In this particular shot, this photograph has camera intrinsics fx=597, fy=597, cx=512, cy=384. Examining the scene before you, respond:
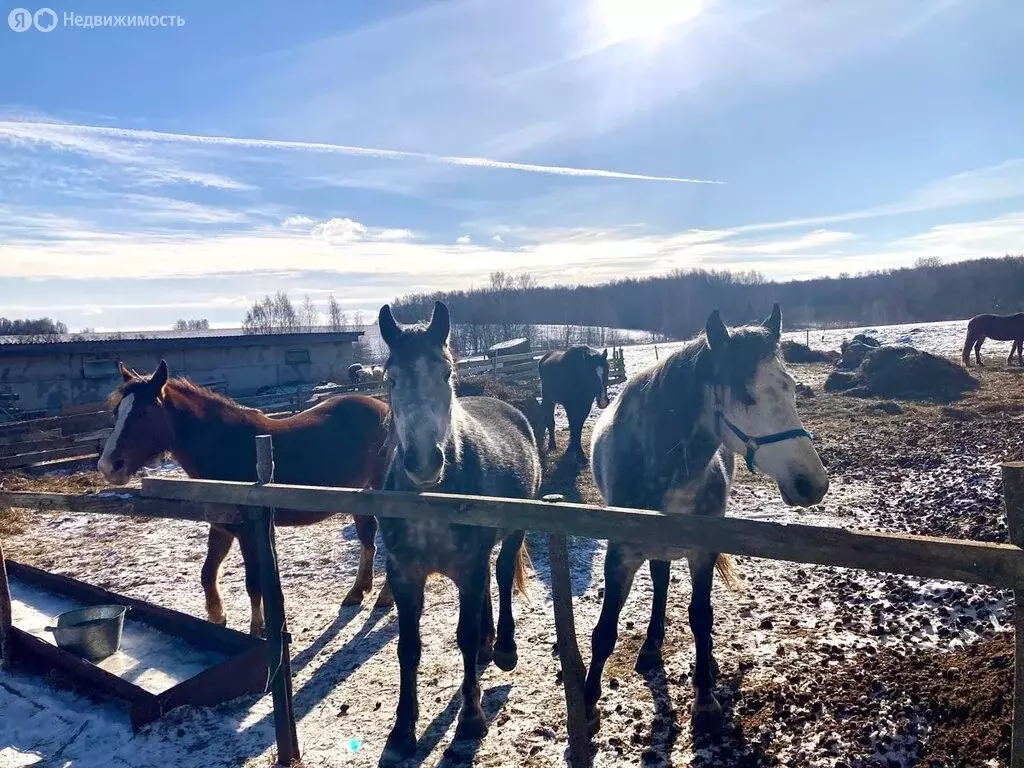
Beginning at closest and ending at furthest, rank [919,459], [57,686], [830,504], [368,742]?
[368,742] → [57,686] → [830,504] → [919,459]

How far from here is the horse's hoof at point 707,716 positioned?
3820 millimetres

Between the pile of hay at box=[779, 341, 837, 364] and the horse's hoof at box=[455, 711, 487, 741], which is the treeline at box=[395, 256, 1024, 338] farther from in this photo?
the horse's hoof at box=[455, 711, 487, 741]

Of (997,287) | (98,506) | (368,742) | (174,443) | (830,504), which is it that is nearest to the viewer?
(368,742)

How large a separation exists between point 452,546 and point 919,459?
9603 millimetres

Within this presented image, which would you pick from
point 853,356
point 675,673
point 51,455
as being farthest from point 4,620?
point 853,356

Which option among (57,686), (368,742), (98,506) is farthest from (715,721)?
(57,686)

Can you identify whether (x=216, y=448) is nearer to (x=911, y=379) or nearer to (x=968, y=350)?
(x=911, y=379)

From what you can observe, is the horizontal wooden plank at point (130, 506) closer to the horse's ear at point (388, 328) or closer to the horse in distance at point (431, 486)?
the horse in distance at point (431, 486)

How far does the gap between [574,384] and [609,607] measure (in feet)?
32.6

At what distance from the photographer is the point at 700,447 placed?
145 inches

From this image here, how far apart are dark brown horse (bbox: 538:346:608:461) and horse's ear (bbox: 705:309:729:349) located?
9722 mm

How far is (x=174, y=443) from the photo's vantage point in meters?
5.81

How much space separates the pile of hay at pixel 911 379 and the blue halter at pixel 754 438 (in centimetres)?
1648

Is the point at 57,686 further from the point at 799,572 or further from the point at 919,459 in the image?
the point at 919,459
